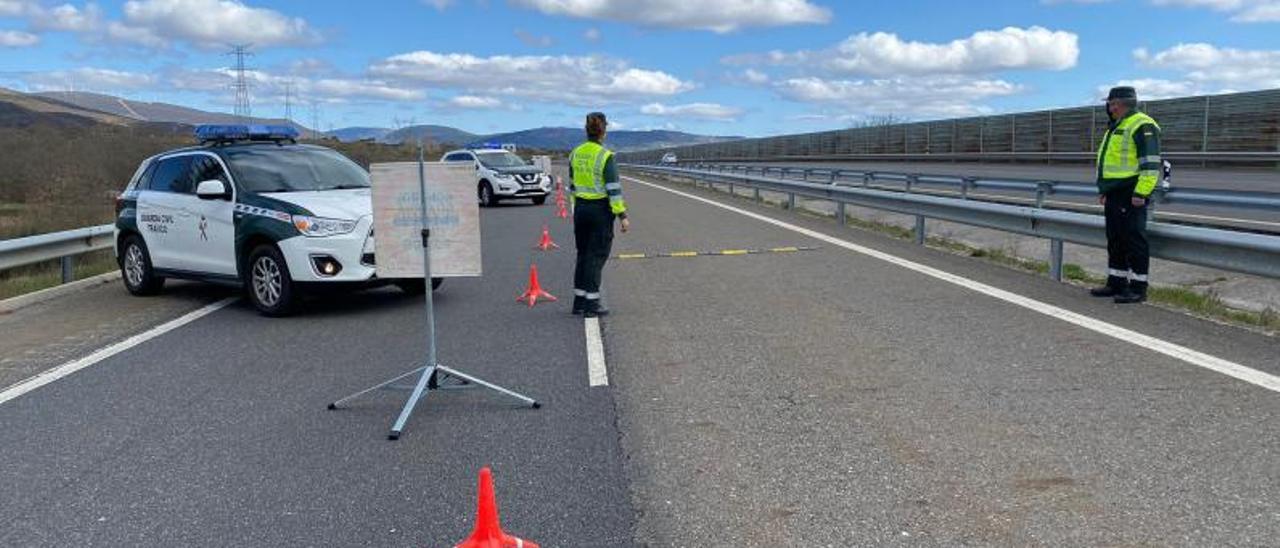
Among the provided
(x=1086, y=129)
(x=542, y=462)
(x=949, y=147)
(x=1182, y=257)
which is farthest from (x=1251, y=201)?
(x=949, y=147)

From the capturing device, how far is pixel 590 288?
31.0ft

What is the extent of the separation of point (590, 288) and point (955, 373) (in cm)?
374

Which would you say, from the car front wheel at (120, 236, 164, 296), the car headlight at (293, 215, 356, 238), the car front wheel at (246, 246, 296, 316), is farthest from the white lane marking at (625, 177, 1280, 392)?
the car front wheel at (120, 236, 164, 296)

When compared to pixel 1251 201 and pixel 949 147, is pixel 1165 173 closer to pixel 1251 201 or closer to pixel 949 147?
pixel 1251 201

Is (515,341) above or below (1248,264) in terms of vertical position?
below

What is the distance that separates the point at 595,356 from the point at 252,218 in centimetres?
405

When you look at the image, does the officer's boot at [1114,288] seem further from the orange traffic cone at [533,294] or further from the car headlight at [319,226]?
the car headlight at [319,226]

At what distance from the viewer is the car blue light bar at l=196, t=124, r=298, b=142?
429 inches

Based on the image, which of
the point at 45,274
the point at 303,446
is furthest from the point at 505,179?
the point at 303,446

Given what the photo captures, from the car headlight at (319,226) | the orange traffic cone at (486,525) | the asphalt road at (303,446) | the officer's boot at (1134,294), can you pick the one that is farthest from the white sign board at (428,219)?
the officer's boot at (1134,294)

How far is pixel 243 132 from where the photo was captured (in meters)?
11.1

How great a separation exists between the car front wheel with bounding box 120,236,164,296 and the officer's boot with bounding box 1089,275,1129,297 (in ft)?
31.5

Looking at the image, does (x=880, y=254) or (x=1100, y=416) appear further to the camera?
(x=880, y=254)

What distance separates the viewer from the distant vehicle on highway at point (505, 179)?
3080cm
